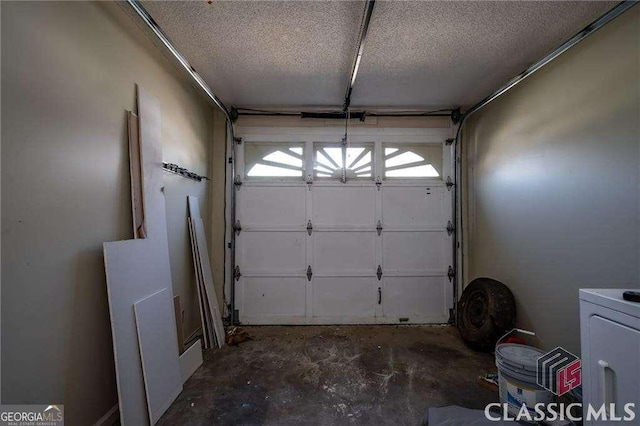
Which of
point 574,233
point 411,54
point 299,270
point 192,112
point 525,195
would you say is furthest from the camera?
point 299,270

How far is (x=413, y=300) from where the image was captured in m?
3.27

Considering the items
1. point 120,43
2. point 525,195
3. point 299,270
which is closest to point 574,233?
point 525,195

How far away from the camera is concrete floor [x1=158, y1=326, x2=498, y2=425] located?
1765 millimetres

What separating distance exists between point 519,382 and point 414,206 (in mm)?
2015

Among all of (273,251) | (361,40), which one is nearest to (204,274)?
(273,251)

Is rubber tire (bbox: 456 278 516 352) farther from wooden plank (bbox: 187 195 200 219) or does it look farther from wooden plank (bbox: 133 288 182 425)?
wooden plank (bbox: 187 195 200 219)

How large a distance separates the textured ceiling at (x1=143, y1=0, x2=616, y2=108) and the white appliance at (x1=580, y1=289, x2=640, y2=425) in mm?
1760

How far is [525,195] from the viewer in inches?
94.7

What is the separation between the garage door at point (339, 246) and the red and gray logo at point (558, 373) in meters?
1.51

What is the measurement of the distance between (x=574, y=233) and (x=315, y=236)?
2.33m

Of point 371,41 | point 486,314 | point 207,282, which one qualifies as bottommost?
point 486,314

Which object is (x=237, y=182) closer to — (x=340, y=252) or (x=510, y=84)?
(x=340, y=252)

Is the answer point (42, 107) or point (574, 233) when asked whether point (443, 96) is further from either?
point (42, 107)

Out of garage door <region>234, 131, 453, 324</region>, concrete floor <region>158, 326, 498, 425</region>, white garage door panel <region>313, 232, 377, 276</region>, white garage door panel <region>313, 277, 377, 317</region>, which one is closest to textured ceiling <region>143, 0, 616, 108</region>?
garage door <region>234, 131, 453, 324</region>
